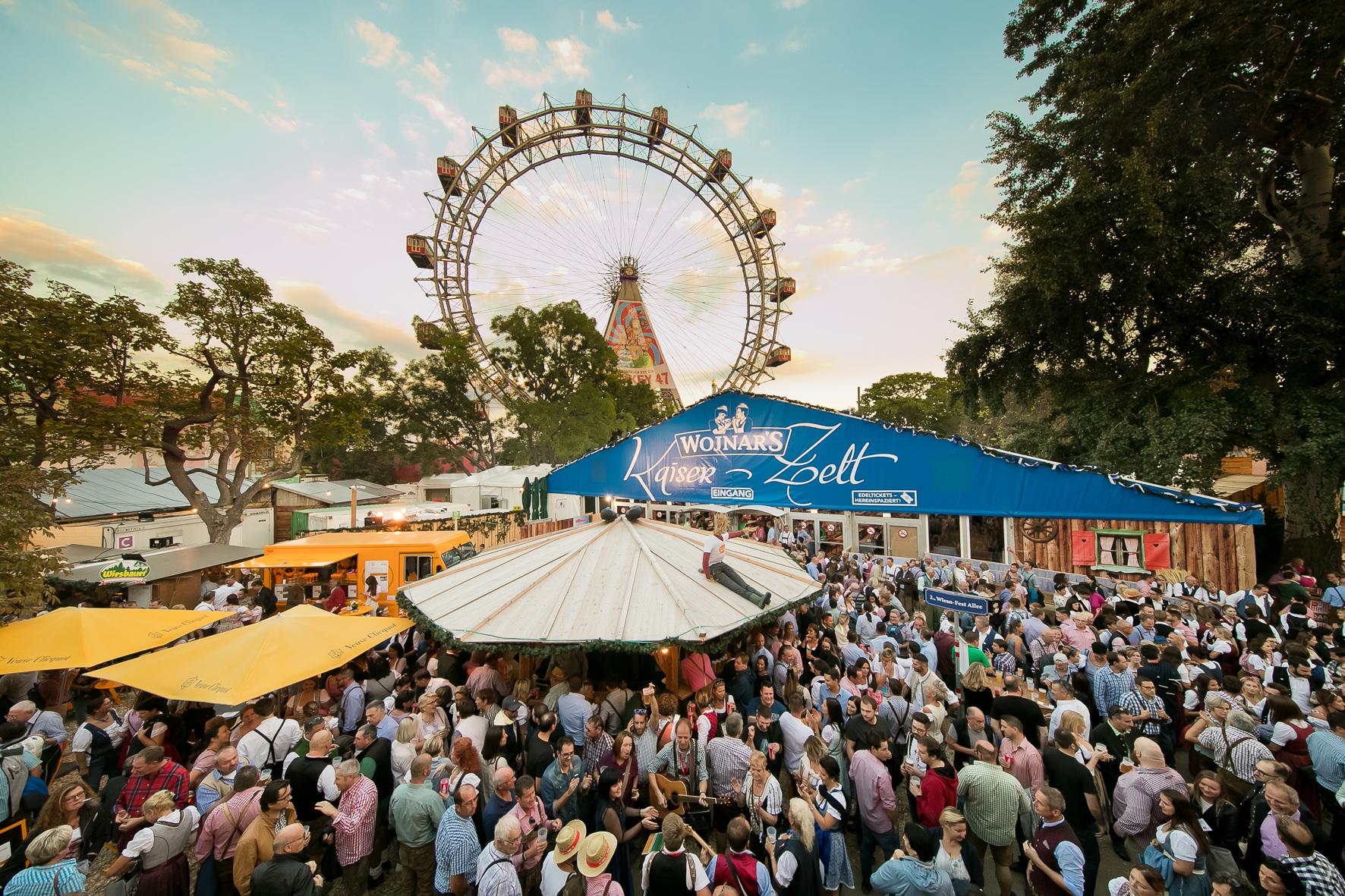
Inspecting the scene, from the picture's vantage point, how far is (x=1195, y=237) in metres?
12.7

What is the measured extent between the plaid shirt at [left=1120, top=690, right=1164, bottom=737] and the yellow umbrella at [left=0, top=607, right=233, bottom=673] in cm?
1111

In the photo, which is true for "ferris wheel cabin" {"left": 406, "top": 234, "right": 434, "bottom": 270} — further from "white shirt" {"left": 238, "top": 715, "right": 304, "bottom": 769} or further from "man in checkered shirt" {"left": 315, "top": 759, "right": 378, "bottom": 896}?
"man in checkered shirt" {"left": 315, "top": 759, "right": 378, "bottom": 896}

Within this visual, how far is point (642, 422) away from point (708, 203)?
1479 centimetres

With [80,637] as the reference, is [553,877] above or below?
below

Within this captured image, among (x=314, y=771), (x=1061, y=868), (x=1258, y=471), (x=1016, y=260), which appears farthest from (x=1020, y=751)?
(x=1258, y=471)

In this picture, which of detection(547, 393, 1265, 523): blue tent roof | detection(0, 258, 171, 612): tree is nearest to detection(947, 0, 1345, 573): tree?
detection(547, 393, 1265, 523): blue tent roof

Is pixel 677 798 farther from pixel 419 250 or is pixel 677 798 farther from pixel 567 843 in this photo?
pixel 419 250

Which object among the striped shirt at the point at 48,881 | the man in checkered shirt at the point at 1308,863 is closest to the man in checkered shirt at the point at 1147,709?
the man in checkered shirt at the point at 1308,863

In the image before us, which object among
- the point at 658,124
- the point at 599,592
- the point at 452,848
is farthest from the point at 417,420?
the point at 452,848

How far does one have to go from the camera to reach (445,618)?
256 inches

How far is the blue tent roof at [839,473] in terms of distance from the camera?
11078mm

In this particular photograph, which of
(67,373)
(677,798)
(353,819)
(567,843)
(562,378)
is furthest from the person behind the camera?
(562,378)

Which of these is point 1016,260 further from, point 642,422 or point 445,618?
point 642,422

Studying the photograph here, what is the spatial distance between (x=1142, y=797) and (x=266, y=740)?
7.39 meters
